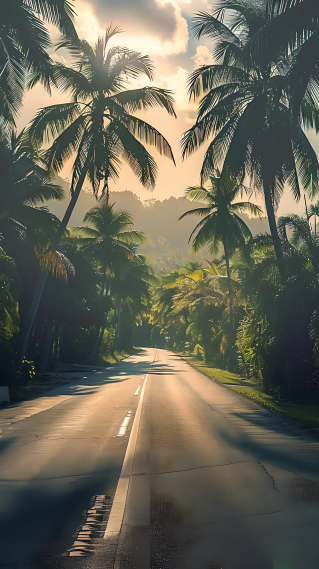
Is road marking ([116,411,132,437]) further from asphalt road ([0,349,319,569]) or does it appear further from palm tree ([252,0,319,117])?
palm tree ([252,0,319,117])

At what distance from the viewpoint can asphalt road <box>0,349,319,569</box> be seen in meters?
4.45

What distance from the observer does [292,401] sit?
19438 mm

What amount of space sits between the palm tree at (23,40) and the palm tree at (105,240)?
26500 mm

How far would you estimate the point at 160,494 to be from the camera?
6340 millimetres

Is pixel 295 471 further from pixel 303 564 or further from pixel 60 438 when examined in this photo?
pixel 60 438

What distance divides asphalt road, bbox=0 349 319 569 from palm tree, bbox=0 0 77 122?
10.1 metres

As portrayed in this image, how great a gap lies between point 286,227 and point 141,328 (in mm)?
109799

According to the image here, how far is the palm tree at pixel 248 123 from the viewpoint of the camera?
67.3ft

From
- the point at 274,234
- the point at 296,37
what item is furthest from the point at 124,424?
the point at 274,234

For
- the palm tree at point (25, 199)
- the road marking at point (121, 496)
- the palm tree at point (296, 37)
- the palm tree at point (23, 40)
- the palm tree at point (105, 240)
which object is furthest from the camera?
the palm tree at point (105, 240)

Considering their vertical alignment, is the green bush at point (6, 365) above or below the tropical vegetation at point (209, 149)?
below

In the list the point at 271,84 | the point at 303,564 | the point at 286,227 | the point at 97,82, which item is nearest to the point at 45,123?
the point at 97,82

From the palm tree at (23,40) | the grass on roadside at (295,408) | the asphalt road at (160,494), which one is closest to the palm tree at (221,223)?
the grass on roadside at (295,408)

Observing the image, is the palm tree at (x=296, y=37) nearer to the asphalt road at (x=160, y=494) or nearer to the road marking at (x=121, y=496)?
the asphalt road at (x=160, y=494)
